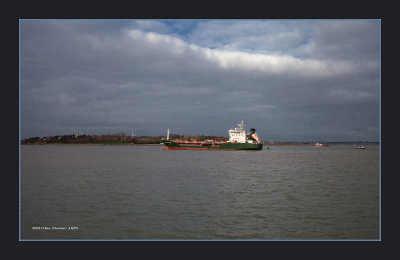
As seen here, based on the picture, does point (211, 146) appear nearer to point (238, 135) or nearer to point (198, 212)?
point (238, 135)

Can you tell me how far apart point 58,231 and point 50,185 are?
290 inches

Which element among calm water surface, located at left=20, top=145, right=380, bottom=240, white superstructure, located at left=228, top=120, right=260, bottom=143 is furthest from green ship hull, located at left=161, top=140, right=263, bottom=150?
calm water surface, located at left=20, top=145, right=380, bottom=240

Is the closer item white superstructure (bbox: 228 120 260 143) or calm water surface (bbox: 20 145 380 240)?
calm water surface (bbox: 20 145 380 240)

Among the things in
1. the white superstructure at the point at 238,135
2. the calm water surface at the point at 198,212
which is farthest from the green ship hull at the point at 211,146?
the calm water surface at the point at 198,212

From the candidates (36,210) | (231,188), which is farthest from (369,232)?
(36,210)

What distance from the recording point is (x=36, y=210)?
29.3 feet

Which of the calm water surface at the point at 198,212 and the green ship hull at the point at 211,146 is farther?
the green ship hull at the point at 211,146

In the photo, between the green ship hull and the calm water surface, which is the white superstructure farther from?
the calm water surface

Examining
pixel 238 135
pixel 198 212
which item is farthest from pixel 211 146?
pixel 198 212

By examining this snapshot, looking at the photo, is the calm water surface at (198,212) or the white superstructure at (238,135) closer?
the calm water surface at (198,212)

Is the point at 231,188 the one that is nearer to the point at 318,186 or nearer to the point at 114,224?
the point at 318,186

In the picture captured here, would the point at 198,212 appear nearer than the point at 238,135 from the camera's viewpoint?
Yes

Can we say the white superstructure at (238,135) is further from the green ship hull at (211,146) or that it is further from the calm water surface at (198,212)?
the calm water surface at (198,212)

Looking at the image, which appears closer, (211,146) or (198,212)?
(198,212)
